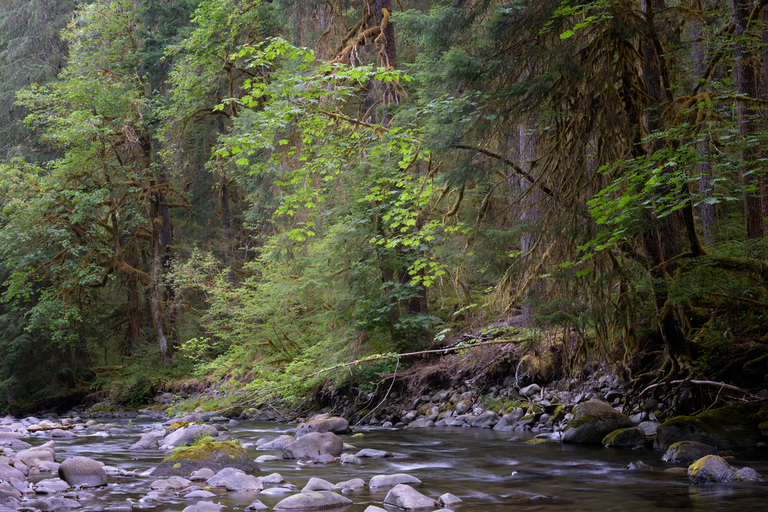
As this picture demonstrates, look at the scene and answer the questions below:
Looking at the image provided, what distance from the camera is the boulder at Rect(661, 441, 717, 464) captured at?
6.44m

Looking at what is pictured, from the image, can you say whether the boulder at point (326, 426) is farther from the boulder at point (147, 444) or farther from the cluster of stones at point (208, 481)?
the boulder at point (147, 444)

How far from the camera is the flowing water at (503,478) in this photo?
4.96 metres

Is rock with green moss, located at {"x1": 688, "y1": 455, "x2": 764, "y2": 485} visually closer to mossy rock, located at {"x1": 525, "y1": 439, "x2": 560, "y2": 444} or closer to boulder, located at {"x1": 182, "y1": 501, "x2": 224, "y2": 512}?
mossy rock, located at {"x1": 525, "y1": 439, "x2": 560, "y2": 444}

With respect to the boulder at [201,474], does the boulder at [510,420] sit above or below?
below

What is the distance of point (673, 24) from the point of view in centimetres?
831

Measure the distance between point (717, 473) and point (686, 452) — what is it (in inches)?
41.8

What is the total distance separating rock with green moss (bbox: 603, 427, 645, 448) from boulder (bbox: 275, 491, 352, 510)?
13.6ft

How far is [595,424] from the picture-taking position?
817 centimetres

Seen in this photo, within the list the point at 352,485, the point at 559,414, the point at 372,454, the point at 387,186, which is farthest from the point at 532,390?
the point at 352,485

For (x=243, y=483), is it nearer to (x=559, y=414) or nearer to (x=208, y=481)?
(x=208, y=481)

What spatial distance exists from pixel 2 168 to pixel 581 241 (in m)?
17.6

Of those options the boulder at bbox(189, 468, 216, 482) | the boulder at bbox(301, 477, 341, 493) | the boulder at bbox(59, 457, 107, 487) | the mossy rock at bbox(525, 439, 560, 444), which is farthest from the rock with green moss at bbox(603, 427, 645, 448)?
the boulder at bbox(59, 457, 107, 487)

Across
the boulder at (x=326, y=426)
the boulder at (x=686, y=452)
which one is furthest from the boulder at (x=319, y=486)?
the boulder at (x=326, y=426)

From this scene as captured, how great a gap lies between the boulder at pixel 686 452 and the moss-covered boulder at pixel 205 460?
456 cm
